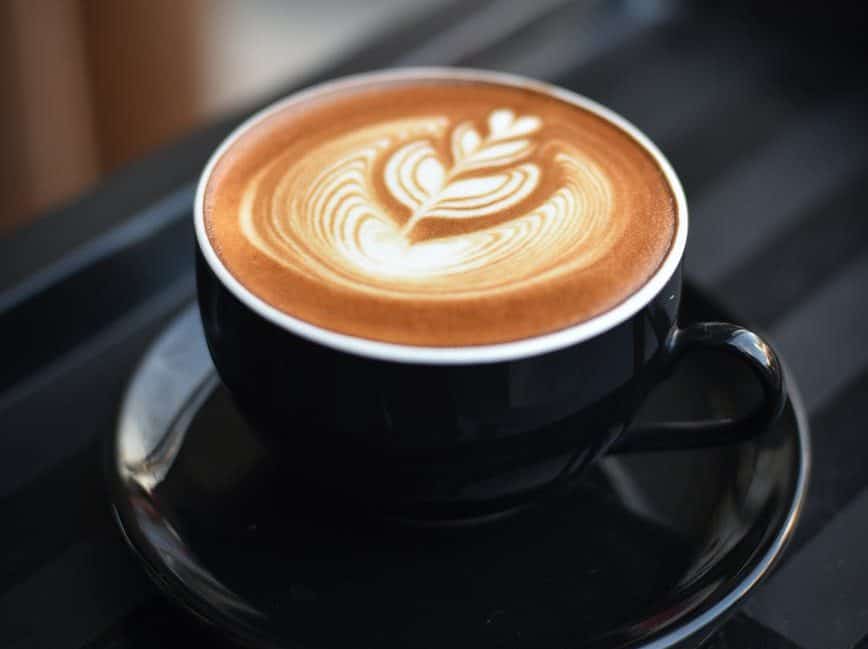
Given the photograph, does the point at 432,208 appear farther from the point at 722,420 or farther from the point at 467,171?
the point at 722,420

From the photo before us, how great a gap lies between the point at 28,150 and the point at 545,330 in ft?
2.93

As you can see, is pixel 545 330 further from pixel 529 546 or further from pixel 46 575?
pixel 46 575

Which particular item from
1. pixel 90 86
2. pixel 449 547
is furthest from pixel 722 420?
pixel 90 86

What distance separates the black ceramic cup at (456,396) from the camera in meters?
0.42

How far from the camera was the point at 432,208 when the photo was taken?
20.4 inches

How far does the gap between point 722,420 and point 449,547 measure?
0.14 meters

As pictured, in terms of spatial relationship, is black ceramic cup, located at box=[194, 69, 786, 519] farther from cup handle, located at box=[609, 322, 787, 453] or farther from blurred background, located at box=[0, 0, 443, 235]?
blurred background, located at box=[0, 0, 443, 235]

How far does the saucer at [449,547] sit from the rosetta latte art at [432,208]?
0.40 ft

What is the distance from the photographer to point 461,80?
595 millimetres

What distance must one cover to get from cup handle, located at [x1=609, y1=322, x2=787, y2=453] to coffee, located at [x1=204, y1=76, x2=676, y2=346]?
0.04 metres

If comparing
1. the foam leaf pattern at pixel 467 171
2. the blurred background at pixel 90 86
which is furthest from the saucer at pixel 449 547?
the blurred background at pixel 90 86

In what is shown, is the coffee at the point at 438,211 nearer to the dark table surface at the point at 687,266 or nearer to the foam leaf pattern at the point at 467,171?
the foam leaf pattern at the point at 467,171

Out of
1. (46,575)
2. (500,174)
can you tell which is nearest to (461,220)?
(500,174)

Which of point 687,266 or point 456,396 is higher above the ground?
point 456,396
